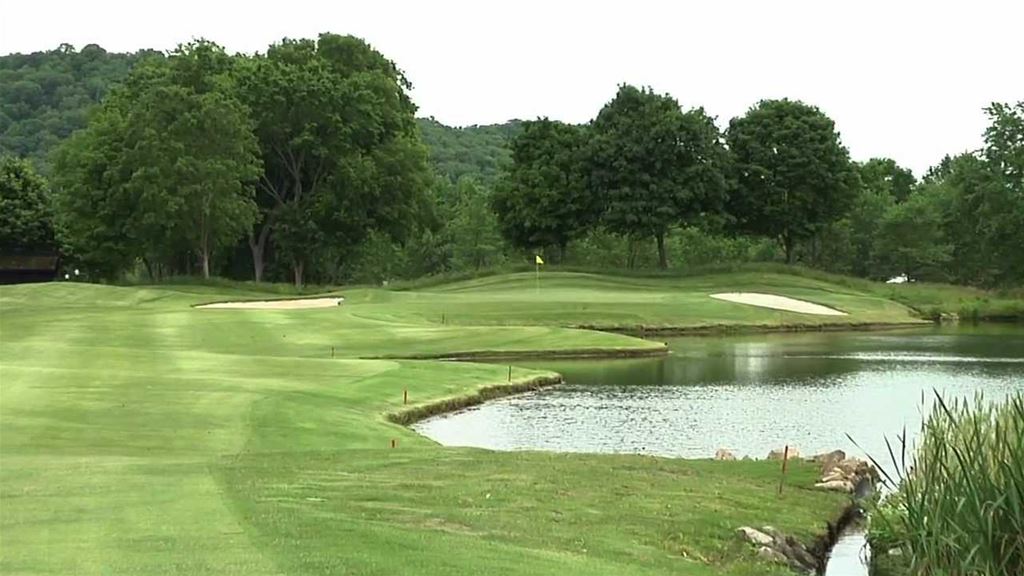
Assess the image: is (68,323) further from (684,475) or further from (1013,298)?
(1013,298)

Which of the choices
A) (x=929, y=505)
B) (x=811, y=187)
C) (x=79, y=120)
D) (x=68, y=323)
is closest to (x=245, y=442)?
(x=929, y=505)

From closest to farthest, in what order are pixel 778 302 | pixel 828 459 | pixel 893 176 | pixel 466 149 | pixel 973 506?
pixel 973 506 → pixel 828 459 → pixel 778 302 → pixel 893 176 → pixel 466 149

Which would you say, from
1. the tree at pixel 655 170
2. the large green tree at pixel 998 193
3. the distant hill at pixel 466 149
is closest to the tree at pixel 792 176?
the tree at pixel 655 170

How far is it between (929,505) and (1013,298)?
6545 centimetres

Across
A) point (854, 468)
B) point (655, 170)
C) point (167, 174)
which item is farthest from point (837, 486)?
point (655, 170)

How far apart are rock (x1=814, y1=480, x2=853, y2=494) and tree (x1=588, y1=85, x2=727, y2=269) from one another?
2284 inches

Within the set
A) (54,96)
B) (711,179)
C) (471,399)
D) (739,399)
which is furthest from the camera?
(54,96)

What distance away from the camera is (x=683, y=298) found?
2434 inches

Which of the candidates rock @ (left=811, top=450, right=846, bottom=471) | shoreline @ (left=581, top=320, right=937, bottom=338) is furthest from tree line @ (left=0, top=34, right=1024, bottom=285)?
rock @ (left=811, top=450, right=846, bottom=471)

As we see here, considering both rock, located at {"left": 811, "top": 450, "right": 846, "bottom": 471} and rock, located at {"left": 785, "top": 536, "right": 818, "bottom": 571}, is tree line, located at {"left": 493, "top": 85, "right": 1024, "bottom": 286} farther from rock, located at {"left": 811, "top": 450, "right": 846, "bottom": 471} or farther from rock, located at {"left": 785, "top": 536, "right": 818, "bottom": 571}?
rock, located at {"left": 785, "top": 536, "right": 818, "bottom": 571}

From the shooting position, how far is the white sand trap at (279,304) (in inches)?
2290

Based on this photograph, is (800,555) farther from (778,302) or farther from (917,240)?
(917,240)

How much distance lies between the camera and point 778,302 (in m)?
63.4

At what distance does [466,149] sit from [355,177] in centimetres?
9375
